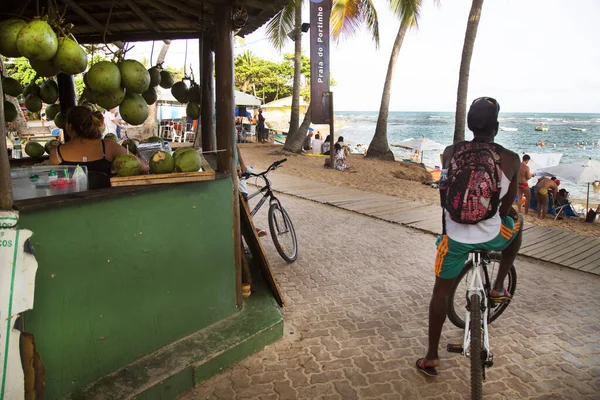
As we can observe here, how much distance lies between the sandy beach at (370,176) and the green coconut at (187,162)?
24.7 ft

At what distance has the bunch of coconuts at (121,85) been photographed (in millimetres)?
2381

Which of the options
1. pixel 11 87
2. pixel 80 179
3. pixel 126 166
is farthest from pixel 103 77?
pixel 11 87

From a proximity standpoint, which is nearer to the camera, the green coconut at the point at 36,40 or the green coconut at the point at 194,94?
the green coconut at the point at 36,40

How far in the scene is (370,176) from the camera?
14.3m

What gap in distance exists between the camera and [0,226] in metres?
1.97

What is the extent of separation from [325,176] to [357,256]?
26.2 ft

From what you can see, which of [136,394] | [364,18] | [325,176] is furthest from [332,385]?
[364,18]

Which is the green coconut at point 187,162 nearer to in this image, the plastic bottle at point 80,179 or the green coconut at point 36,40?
the plastic bottle at point 80,179

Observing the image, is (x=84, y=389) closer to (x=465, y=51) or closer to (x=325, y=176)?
(x=325, y=176)

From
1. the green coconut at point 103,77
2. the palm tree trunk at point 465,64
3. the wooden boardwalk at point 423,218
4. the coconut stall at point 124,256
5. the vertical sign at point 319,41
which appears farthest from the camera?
the vertical sign at point 319,41

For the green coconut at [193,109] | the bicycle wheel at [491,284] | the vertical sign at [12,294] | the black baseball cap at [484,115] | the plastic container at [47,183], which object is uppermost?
the green coconut at [193,109]

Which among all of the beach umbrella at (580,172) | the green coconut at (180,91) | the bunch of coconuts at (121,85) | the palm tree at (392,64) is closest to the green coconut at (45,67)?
the bunch of coconuts at (121,85)

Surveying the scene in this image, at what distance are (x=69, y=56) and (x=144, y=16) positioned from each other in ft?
5.61

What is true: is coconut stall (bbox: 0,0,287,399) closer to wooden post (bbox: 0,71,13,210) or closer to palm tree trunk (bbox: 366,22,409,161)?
wooden post (bbox: 0,71,13,210)
